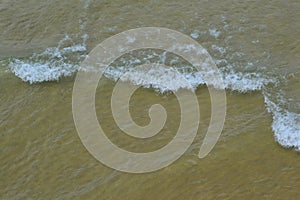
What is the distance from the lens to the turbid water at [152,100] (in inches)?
184

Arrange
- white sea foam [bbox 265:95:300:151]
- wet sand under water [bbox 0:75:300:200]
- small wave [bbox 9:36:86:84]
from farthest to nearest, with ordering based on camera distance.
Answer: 1. small wave [bbox 9:36:86:84]
2. white sea foam [bbox 265:95:300:151]
3. wet sand under water [bbox 0:75:300:200]

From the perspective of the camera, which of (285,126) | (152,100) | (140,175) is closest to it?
(140,175)

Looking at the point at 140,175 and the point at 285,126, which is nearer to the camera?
the point at 140,175

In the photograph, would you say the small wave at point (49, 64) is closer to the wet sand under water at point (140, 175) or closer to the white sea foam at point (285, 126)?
the wet sand under water at point (140, 175)

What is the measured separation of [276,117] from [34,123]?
2.79m

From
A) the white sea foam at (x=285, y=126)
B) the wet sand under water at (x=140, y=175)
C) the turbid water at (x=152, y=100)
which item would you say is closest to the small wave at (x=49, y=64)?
the turbid water at (x=152, y=100)

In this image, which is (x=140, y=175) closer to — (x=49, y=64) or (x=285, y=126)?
(x=285, y=126)

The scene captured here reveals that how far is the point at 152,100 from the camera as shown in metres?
5.57

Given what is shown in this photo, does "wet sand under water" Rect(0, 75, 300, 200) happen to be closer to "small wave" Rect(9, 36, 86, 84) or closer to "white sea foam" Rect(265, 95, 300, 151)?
"white sea foam" Rect(265, 95, 300, 151)

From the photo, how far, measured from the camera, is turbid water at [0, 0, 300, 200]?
4.68 m

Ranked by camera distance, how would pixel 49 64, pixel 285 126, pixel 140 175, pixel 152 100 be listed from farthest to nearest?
pixel 49 64 < pixel 152 100 < pixel 285 126 < pixel 140 175

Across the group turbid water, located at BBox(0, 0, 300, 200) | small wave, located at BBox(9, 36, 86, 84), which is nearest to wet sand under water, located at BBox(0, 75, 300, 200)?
turbid water, located at BBox(0, 0, 300, 200)

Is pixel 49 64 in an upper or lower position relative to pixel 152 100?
upper

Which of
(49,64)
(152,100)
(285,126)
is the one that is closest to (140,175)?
(152,100)
